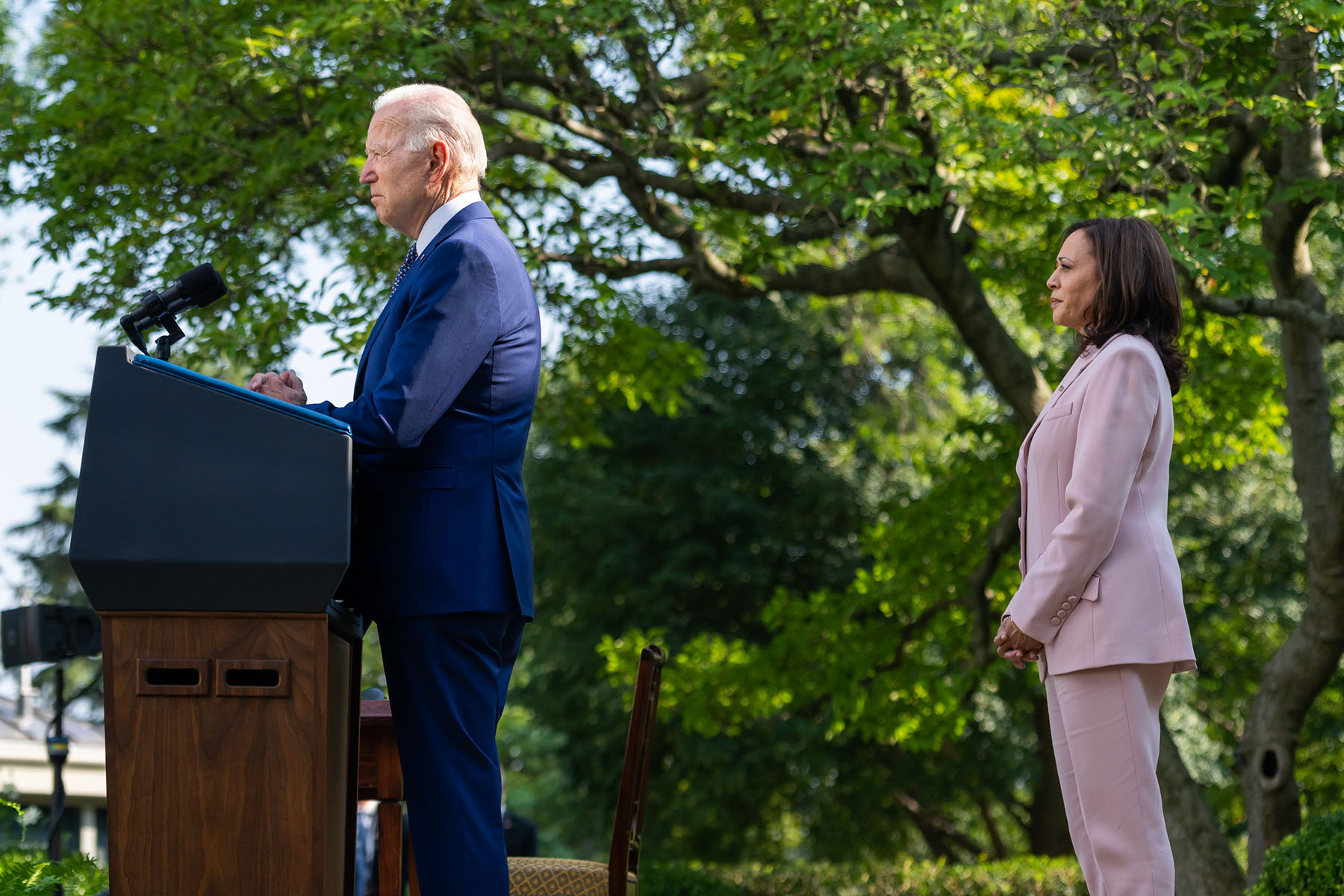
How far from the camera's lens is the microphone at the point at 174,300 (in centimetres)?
225

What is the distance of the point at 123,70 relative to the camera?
25.0 ft

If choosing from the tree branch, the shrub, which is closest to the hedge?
the shrub

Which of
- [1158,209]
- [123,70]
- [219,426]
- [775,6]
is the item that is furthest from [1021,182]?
[219,426]

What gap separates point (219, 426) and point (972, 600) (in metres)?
7.80

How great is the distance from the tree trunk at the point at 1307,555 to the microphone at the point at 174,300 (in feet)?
20.8

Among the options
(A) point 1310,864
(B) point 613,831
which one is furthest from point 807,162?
(B) point 613,831

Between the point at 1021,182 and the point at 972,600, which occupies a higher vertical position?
the point at 1021,182

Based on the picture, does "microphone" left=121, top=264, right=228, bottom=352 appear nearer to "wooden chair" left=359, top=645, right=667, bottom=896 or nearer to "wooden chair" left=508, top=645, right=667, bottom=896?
"wooden chair" left=359, top=645, right=667, bottom=896

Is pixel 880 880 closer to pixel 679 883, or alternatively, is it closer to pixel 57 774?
pixel 679 883

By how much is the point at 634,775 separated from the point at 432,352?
156 cm

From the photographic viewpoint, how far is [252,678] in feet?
6.06

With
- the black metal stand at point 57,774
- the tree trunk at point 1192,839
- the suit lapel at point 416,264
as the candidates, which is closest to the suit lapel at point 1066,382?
the suit lapel at point 416,264

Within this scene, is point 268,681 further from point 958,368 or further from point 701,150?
point 958,368

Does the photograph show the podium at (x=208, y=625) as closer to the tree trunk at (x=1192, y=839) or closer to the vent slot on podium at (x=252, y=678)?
the vent slot on podium at (x=252, y=678)
